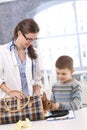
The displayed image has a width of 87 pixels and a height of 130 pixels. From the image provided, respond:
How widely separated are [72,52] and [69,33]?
276 millimetres

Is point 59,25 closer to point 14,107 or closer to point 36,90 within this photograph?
point 36,90

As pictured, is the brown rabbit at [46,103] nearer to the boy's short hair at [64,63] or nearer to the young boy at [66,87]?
the young boy at [66,87]

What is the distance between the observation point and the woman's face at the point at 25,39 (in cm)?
160

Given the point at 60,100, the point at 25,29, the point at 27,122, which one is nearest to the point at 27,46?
the point at 25,29

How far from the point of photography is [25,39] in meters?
1.62

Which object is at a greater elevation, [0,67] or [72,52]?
[72,52]

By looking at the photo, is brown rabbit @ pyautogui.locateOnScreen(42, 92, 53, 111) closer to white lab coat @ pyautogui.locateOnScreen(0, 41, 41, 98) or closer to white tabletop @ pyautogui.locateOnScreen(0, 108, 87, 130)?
white tabletop @ pyautogui.locateOnScreen(0, 108, 87, 130)

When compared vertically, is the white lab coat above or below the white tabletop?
above

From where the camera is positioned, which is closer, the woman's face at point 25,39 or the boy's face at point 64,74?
the woman's face at point 25,39

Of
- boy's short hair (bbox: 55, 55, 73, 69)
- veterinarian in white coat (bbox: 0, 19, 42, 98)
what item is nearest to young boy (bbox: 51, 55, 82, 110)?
boy's short hair (bbox: 55, 55, 73, 69)

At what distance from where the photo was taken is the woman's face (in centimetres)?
160

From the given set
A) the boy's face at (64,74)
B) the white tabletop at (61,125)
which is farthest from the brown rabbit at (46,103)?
the boy's face at (64,74)

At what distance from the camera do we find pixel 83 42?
11.5ft

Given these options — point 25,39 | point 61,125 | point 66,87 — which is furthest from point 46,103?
point 25,39
